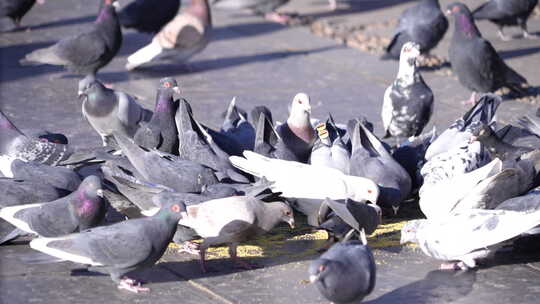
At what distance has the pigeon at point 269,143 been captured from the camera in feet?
22.1

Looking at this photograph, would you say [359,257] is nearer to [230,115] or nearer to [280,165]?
[280,165]

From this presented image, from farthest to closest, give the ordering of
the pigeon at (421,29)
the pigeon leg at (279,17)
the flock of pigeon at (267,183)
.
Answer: the pigeon leg at (279,17)
the pigeon at (421,29)
the flock of pigeon at (267,183)

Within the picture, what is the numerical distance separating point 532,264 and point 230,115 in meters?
2.97

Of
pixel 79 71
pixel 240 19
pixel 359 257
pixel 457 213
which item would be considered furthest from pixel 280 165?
pixel 240 19

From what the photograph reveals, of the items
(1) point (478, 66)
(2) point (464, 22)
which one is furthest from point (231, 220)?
(2) point (464, 22)

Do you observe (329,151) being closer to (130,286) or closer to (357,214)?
(357,214)

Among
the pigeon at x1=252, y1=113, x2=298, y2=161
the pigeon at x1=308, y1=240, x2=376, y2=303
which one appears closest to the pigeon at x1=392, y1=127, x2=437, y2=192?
the pigeon at x1=252, y1=113, x2=298, y2=161

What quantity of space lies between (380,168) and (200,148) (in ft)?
4.21

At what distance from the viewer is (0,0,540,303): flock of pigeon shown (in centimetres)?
512

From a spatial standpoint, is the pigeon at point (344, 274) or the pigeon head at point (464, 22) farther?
the pigeon head at point (464, 22)

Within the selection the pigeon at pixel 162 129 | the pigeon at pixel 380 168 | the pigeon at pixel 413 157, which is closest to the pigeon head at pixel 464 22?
the pigeon at pixel 413 157

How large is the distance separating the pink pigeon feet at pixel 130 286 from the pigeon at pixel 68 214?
48cm

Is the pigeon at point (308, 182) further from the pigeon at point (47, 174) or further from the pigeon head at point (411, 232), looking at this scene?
the pigeon at point (47, 174)

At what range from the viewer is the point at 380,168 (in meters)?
6.43
